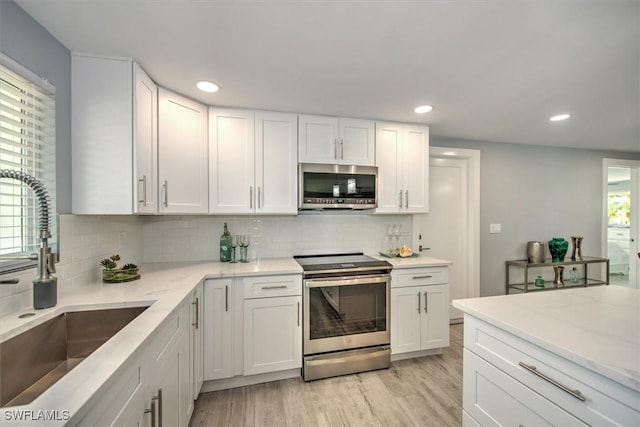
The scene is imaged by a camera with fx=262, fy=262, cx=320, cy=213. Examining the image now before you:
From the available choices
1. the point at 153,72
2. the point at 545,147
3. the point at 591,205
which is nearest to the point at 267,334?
the point at 153,72

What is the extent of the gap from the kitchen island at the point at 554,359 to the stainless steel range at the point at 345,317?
102 centimetres

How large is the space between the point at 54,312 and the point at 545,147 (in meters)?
5.22

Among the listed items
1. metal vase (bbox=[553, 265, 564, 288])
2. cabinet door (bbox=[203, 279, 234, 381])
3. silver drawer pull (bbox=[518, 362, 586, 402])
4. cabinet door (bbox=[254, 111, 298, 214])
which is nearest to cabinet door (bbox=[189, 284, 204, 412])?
cabinet door (bbox=[203, 279, 234, 381])

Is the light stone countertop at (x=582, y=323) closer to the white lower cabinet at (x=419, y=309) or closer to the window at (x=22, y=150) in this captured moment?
the white lower cabinet at (x=419, y=309)

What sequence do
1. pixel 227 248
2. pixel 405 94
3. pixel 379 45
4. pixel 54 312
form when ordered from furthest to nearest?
pixel 227 248 → pixel 405 94 → pixel 379 45 → pixel 54 312

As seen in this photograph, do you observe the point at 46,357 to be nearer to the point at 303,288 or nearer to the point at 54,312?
the point at 54,312

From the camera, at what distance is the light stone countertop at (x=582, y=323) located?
2.67 feet

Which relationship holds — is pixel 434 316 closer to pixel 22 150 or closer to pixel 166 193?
pixel 166 193

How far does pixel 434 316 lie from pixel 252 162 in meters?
2.27

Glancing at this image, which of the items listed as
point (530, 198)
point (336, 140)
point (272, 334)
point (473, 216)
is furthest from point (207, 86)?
point (530, 198)

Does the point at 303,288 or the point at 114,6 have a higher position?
the point at 114,6

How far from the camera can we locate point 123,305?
1.34 meters

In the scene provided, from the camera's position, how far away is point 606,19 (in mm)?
1258

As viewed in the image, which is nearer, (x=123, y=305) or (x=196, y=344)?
(x=123, y=305)
